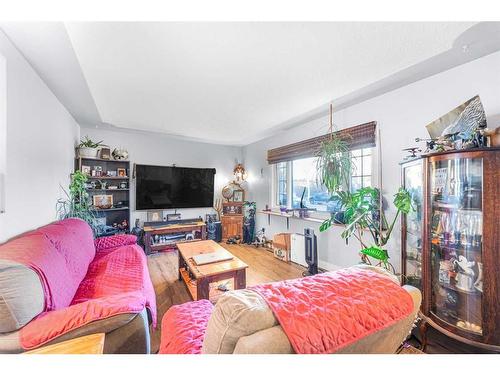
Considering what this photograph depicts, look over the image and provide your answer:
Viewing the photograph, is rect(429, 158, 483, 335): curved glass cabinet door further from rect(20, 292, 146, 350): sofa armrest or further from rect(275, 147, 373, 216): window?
rect(20, 292, 146, 350): sofa armrest

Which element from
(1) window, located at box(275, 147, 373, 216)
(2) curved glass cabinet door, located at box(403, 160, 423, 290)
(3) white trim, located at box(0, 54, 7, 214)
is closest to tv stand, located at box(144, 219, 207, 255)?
(1) window, located at box(275, 147, 373, 216)

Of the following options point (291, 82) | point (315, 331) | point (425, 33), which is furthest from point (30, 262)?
point (425, 33)

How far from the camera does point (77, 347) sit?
0.83m

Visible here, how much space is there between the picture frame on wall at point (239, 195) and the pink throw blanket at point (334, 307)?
4016mm

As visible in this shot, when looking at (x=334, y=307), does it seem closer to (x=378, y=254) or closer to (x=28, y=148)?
(x=378, y=254)

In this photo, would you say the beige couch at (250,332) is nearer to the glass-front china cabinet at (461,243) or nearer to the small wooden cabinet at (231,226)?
the glass-front china cabinet at (461,243)

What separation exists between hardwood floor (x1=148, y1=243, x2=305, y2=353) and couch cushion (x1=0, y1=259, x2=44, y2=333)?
839 millimetres

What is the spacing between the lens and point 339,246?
275cm

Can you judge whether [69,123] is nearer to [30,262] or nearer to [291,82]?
[30,262]

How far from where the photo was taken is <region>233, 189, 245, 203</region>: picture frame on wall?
4794mm

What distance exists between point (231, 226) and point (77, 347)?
12.2 ft

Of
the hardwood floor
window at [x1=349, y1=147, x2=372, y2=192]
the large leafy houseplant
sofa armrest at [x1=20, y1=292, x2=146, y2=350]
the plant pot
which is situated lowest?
the hardwood floor

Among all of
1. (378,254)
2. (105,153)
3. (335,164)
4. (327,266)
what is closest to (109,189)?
(105,153)

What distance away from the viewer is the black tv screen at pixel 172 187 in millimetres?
3906
